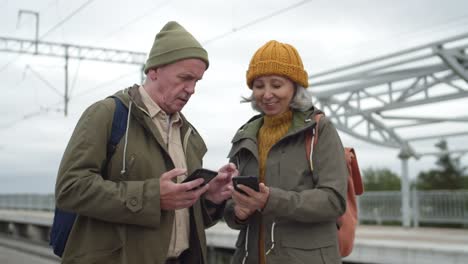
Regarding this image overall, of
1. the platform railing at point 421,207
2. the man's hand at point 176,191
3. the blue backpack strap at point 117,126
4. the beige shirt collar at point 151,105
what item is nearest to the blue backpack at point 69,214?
the blue backpack strap at point 117,126

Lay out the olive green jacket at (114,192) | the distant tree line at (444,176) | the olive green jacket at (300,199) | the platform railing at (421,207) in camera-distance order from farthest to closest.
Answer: the distant tree line at (444,176) → the platform railing at (421,207) → the olive green jacket at (300,199) → the olive green jacket at (114,192)

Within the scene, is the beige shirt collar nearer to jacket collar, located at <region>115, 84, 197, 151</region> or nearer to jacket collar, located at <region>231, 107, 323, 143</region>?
jacket collar, located at <region>115, 84, 197, 151</region>

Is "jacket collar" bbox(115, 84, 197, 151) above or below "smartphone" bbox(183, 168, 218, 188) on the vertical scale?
above

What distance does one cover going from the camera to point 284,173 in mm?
2545

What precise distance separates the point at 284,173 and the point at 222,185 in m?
0.29

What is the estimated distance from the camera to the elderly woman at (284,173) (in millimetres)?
2381

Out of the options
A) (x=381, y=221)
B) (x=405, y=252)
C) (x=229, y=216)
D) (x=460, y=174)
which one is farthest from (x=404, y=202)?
(x=460, y=174)

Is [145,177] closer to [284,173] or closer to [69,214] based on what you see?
[69,214]

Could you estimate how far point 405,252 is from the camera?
255 inches

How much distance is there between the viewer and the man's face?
2.54 metres

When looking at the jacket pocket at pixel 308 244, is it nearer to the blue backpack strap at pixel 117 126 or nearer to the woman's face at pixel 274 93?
the woman's face at pixel 274 93

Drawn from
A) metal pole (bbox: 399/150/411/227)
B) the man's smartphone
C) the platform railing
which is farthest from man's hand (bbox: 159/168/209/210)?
metal pole (bbox: 399/150/411/227)

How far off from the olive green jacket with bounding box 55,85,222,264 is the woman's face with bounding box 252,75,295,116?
1.72 feet

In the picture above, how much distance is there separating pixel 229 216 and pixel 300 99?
0.64m
